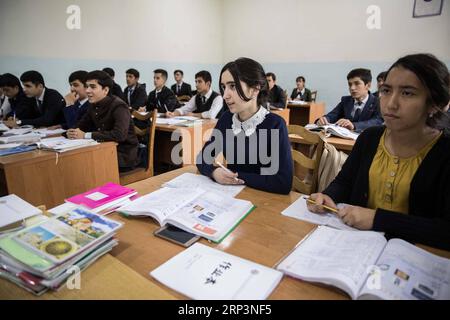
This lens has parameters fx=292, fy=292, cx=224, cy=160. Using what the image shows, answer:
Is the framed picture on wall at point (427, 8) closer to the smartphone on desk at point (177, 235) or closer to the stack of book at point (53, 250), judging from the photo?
the smartphone on desk at point (177, 235)

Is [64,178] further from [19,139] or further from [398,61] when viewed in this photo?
[398,61]

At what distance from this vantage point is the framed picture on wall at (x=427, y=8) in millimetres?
5129

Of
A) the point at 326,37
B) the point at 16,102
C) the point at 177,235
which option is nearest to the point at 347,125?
the point at 177,235

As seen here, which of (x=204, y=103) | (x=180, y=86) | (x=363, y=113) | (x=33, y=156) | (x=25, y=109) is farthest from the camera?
(x=180, y=86)

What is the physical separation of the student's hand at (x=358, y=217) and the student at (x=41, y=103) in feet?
10.4

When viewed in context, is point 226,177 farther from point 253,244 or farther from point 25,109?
point 25,109

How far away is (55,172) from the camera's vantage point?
196cm

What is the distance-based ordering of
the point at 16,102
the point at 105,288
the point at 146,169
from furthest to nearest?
the point at 16,102 < the point at 146,169 < the point at 105,288

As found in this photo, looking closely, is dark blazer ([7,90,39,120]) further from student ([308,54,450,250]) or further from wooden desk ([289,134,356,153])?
student ([308,54,450,250])

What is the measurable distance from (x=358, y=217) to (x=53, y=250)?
856 mm

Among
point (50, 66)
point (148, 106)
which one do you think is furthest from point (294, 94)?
point (50, 66)

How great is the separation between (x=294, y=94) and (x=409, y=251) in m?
6.61

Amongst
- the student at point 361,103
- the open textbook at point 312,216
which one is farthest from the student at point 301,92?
the open textbook at point 312,216

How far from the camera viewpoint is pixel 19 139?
2205mm
